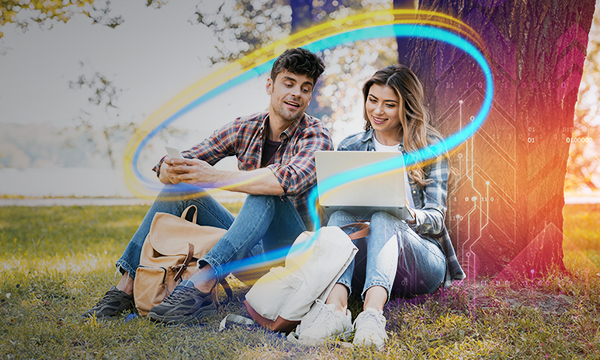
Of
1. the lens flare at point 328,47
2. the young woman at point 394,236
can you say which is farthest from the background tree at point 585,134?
the young woman at point 394,236

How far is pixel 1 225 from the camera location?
6668mm

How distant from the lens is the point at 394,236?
2211 millimetres

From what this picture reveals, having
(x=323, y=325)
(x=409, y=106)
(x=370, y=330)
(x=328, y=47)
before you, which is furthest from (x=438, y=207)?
(x=328, y=47)

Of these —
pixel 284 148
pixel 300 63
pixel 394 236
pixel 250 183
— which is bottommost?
pixel 394 236

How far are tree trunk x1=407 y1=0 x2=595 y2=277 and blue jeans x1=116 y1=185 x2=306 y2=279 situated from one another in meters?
1.28

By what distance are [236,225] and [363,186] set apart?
777mm

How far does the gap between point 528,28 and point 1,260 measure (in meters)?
5.04

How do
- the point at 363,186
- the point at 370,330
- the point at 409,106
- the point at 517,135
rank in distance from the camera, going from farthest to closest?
the point at 517,135 < the point at 409,106 < the point at 363,186 < the point at 370,330

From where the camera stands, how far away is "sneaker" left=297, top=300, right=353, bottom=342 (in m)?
1.96

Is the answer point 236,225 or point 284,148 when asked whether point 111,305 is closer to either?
point 236,225

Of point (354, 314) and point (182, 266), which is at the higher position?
point (182, 266)

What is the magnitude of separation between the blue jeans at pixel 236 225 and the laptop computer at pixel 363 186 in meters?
0.42

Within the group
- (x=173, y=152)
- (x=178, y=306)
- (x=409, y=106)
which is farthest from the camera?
(x=409, y=106)

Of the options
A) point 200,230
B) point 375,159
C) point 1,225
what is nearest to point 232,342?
point 200,230
